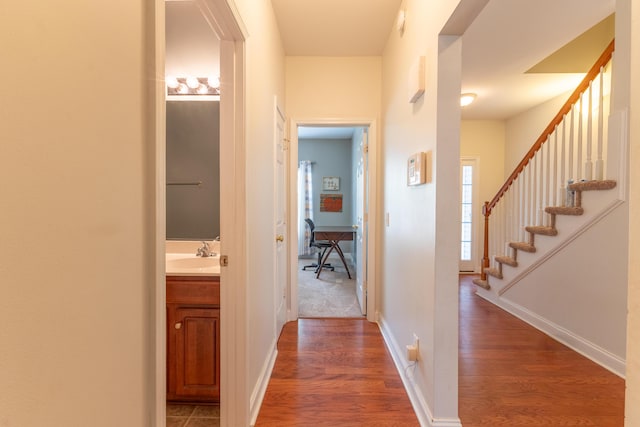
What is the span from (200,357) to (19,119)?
1.56 meters

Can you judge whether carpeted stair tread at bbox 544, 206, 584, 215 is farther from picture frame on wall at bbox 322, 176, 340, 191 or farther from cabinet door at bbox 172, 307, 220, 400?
picture frame on wall at bbox 322, 176, 340, 191

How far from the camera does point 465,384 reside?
193 centimetres

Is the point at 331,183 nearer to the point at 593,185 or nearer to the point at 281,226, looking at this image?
the point at 281,226

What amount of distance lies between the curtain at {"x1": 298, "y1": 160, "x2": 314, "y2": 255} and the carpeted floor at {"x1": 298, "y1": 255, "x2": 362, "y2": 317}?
1272 mm

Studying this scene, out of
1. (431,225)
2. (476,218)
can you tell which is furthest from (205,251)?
(476,218)

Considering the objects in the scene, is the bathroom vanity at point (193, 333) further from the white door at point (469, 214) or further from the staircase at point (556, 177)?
the white door at point (469, 214)

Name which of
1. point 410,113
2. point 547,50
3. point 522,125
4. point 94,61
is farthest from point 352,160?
point 94,61

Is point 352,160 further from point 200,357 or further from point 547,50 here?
point 200,357

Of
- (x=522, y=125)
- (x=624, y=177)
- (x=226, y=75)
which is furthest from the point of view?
(x=522, y=125)

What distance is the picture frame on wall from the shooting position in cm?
650

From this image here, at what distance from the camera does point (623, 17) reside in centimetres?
188

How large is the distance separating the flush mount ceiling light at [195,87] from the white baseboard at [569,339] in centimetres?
365

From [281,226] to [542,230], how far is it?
264 cm

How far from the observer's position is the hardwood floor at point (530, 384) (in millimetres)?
1639
